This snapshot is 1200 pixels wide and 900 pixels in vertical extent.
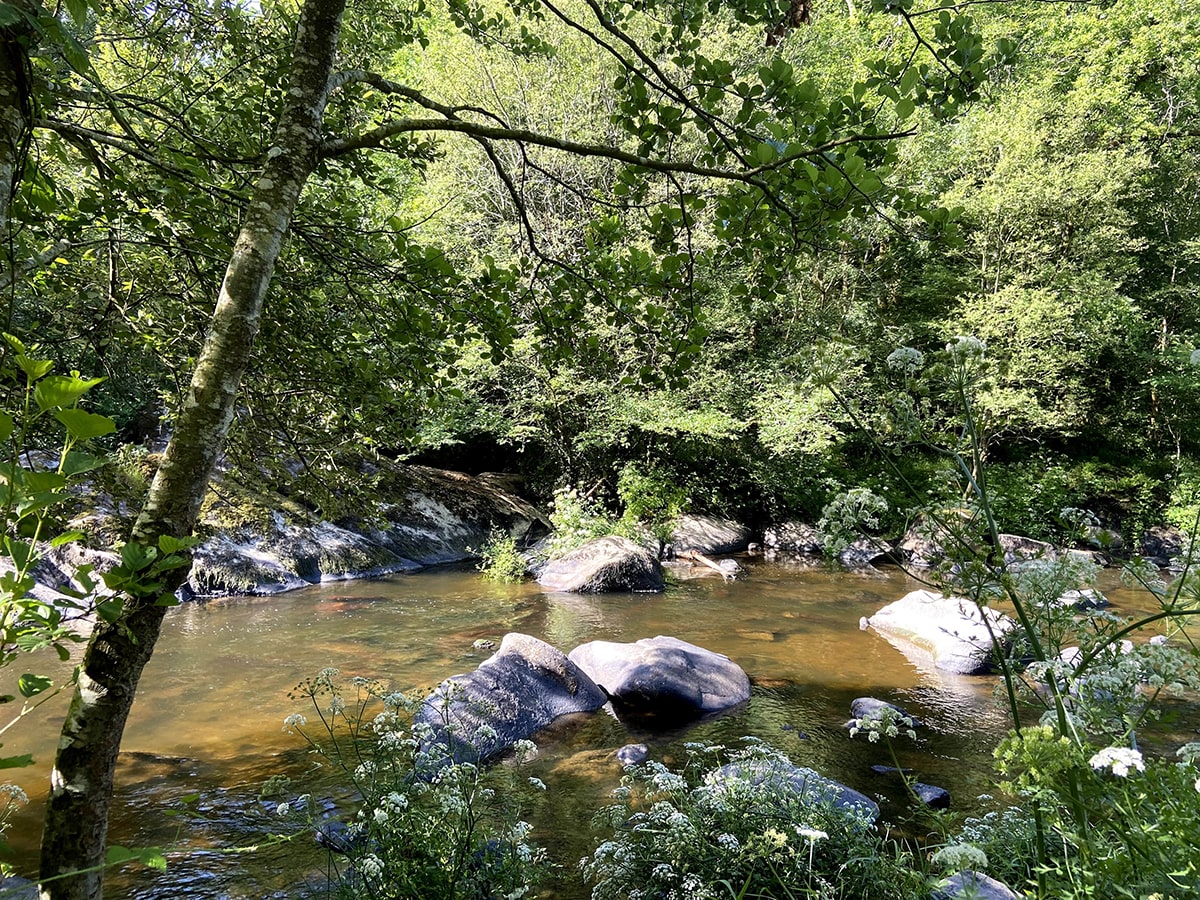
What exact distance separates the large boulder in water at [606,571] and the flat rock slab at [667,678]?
515cm

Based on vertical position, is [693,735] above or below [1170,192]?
below

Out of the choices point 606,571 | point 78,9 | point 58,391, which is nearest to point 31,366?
point 58,391

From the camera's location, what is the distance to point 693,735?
6.75m

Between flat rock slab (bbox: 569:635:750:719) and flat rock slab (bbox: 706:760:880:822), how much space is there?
242 cm

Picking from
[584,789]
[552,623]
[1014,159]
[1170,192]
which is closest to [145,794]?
[584,789]

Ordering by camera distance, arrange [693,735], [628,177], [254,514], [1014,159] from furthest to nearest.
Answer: [1014,159] < [254,514] < [693,735] < [628,177]

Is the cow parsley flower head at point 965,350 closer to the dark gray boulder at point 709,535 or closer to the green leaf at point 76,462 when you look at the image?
the green leaf at point 76,462

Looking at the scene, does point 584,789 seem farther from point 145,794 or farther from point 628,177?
point 628,177

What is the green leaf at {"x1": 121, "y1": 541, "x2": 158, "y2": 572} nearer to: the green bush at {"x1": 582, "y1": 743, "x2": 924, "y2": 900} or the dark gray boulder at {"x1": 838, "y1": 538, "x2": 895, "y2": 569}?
the green bush at {"x1": 582, "y1": 743, "x2": 924, "y2": 900}

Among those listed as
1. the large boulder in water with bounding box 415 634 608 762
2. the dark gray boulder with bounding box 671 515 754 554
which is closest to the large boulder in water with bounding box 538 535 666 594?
the dark gray boulder with bounding box 671 515 754 554

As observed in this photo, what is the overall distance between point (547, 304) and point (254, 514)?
11.6 metres

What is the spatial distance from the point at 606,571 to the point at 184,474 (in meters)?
12.0

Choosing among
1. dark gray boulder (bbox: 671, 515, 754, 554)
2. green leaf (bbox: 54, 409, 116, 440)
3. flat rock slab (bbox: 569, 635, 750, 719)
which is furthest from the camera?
dark gray boulder (bbox: 671, 515, 754, 554)

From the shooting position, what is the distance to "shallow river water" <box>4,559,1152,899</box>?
15.7 feet
